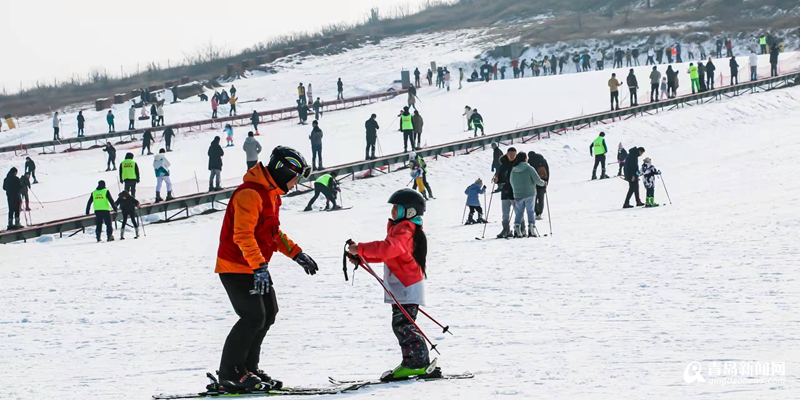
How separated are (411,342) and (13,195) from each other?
16702mm

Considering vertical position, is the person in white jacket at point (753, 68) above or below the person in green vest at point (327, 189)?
above

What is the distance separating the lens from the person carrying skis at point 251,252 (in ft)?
19.5

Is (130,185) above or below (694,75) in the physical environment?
below

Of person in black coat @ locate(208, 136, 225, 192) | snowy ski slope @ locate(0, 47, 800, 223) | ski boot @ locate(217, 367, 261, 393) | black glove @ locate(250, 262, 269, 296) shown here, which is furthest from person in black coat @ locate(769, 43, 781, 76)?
black glove @ locate(250, 262, 269, 296)

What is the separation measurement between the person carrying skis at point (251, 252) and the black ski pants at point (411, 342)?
0.83 meters

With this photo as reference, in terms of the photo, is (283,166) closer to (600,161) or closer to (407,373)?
(407,373)

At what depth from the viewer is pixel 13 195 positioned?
21.0 metres

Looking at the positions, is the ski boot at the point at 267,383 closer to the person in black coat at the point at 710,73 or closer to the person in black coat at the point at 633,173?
the person in black coat at the point at 633,173

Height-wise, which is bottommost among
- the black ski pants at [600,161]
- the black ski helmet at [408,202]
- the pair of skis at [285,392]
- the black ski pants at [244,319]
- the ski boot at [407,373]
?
the black ski pants at [600,161]

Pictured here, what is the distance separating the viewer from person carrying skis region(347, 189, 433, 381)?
6.54 meters

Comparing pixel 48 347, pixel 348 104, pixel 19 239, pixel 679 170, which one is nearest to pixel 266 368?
pixel 48 347

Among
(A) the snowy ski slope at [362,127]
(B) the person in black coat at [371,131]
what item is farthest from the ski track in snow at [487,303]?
(A) the snowy ski slope at [362,127]

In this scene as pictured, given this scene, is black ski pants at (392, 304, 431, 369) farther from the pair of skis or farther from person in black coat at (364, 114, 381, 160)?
person in black coat at (364, 114, 381, 160)

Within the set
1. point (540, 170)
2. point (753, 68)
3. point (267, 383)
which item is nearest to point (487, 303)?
point (267, 383)
